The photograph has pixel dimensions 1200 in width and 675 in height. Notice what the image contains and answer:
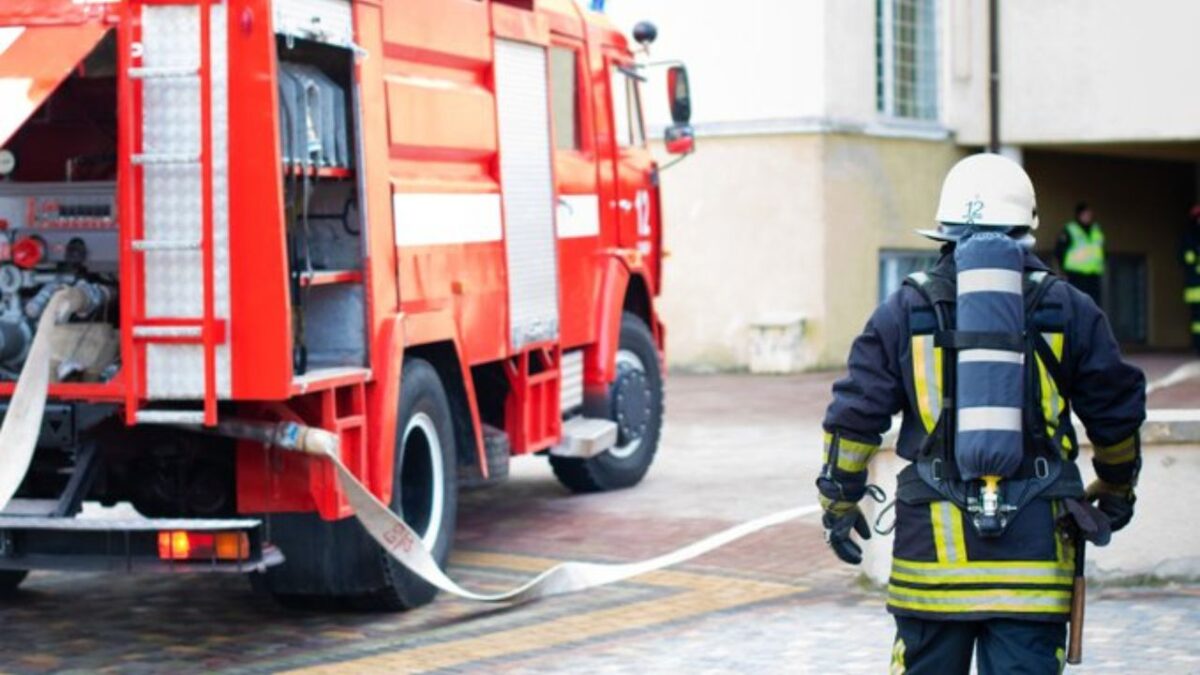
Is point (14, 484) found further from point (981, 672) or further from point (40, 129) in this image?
point (981, 672)

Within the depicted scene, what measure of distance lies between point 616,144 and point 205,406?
5.34 metres

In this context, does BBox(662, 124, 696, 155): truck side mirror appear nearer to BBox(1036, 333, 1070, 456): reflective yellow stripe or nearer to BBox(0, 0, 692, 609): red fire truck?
BBox(0, 0, 692, 609): red fire truck

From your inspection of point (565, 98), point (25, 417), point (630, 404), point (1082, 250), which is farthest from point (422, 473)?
point (1082, 250)

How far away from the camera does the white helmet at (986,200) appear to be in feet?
18.3

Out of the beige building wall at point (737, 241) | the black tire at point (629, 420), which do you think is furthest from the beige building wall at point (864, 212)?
the black tire at point (629, 420)

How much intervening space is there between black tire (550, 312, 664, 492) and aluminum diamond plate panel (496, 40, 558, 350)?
5.46 feet

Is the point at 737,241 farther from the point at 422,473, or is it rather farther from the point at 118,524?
the point at 118,524

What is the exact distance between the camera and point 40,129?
31.1 ft

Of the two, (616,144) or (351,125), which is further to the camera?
(616,144)

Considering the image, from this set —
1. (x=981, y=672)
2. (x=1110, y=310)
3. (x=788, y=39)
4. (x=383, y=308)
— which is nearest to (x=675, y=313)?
(x=788, y=39)

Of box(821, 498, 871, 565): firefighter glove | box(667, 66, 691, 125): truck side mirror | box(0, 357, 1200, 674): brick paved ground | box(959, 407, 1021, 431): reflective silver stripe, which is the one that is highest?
box(667, 66, 691, 125): truck side mirror

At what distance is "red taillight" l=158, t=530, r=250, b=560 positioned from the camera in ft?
27.8

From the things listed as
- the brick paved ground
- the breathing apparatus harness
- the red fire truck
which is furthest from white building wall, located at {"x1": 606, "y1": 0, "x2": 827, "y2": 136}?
the breathing apparatus harness

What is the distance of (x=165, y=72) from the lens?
8.32 meters
